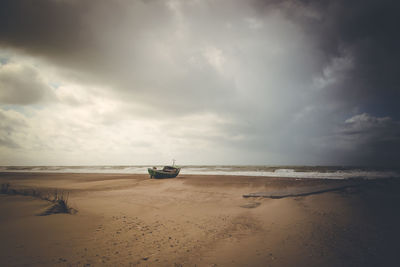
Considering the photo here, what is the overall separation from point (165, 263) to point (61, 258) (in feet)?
7.28

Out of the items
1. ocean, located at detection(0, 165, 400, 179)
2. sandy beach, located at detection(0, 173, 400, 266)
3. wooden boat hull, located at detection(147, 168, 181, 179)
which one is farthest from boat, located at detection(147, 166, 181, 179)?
sandy beach, located at detection(0, 173, 400, 266)

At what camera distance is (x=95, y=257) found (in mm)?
3795

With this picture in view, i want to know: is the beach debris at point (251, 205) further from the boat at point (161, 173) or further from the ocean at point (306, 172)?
the boat at point (161, 173)

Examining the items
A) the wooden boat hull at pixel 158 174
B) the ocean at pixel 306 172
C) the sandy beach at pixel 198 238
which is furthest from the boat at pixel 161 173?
the sandy beach at pixel 198 238

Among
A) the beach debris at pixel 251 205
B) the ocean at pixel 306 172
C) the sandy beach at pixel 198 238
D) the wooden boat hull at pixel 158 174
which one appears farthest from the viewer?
the wooden boat hull at pixel 158 174

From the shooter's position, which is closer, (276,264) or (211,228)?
(276,264)

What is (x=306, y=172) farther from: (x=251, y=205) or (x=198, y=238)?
(x=198, y=238)

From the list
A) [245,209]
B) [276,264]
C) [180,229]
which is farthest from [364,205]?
[180,229]

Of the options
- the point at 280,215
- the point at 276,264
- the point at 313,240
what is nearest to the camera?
the point at 276,264

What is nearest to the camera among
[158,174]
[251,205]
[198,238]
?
[198,238]

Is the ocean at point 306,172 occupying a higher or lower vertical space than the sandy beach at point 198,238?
lower

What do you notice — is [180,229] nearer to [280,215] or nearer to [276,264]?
[276,264]

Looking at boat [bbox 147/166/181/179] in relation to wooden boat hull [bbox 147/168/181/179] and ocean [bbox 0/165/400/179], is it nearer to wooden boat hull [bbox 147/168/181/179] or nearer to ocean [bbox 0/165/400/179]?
wooden boat hull [bbox 147/168/181/179]

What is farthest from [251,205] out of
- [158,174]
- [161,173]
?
[158,174]
